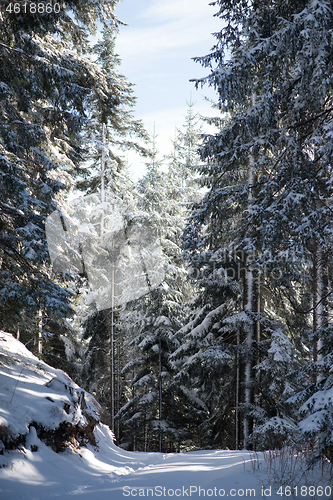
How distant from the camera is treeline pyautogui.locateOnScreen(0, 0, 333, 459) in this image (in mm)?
6688

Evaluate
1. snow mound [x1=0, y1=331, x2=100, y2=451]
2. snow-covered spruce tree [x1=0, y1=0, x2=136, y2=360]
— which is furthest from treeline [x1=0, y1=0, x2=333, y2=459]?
snow mound [x1=0, y1=331, x2=100, y2=451]

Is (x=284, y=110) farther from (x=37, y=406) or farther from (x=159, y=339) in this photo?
(x=159, y=339)

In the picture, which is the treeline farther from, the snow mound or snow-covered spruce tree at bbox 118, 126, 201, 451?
the snow mound

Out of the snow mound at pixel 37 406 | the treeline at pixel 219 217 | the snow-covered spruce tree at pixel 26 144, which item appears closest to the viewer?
the snow mound at pixel 37 406

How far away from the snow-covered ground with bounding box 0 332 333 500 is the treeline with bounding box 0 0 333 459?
804 millimetres

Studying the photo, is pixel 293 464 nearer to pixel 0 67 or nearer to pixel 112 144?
pixel 0 67

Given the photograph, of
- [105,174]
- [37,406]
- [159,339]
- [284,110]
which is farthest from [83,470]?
[105,174]

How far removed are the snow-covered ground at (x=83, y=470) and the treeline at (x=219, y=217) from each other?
2.64 ft

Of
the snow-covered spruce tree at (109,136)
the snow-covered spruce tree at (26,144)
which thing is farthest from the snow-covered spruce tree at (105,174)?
the snow-covered spruce tree at (26,144)

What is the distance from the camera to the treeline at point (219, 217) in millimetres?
6688

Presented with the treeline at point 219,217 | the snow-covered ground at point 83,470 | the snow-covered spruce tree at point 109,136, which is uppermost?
the snow-covered spruce tree at point 109,136

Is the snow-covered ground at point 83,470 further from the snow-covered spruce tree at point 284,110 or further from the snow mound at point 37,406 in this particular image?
the snow-covered spruce tree at point 284,110

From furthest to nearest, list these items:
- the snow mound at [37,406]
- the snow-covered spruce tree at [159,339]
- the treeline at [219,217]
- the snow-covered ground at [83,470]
Answer: the snow-covered spruce tree at [159,339] → the treeline at [219,217] → the snow mound at [37,406] → the snow-covered ground at [83,470]

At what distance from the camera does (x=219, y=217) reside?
10.8m
